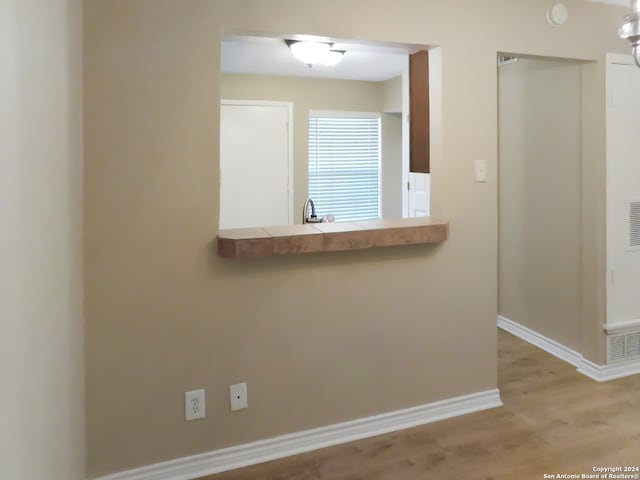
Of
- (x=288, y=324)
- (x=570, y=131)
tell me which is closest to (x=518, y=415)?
(x=288, y=324)

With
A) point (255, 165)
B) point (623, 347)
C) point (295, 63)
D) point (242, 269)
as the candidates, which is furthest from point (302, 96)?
point (623, 347)

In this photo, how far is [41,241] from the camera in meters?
1.40

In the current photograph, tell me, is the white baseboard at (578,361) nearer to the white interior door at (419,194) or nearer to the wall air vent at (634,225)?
the wall air vent at (634,225)

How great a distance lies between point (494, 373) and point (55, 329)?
87.3 inches

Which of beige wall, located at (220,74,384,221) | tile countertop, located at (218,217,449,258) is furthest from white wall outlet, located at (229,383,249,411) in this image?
beige wall, located at (220,74,384,221)

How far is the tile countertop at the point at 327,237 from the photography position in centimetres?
212

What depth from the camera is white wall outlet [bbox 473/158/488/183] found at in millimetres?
2662

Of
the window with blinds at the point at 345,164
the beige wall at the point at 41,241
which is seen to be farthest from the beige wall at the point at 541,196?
the beige wall at the point at 41,241

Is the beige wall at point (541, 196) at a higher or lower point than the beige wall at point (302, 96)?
lower

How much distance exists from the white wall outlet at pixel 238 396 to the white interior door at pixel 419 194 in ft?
9.14

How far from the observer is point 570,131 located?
3246 millimetres

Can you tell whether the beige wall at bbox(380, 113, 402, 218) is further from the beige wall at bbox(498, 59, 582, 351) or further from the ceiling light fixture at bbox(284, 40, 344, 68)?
the ceiling light fixture at bbox(284, 40, 344, 68)

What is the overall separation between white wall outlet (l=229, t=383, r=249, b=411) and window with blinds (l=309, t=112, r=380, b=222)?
3.46m

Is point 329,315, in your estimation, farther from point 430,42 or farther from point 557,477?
point 430,42
